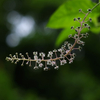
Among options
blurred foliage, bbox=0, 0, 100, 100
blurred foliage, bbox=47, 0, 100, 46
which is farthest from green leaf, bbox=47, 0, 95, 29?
blurred foliage, bbox=0, 0, 100, 100

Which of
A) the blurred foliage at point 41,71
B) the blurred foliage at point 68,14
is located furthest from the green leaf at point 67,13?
the blurred foliage at point 41,71

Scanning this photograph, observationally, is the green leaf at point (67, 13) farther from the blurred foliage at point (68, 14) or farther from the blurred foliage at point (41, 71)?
the blurred foliage at point (41, 71)

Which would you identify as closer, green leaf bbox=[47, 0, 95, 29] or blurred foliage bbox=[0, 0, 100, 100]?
green leaf bbox=[47, 0, 95, 29]

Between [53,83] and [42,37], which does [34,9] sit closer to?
[42,37]

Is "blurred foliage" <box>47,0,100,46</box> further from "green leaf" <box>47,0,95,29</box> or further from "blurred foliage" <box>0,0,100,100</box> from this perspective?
"blurred foliage" <box>0,0,100,100</box>

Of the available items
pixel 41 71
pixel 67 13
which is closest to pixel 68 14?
pixel 67 13

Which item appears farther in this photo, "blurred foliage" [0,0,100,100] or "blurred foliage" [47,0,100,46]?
"blurred foliage" [0,0,100,100]

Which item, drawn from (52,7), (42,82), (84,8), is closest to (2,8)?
(52,7)

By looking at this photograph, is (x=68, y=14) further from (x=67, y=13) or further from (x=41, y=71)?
(x=41, y=71)
